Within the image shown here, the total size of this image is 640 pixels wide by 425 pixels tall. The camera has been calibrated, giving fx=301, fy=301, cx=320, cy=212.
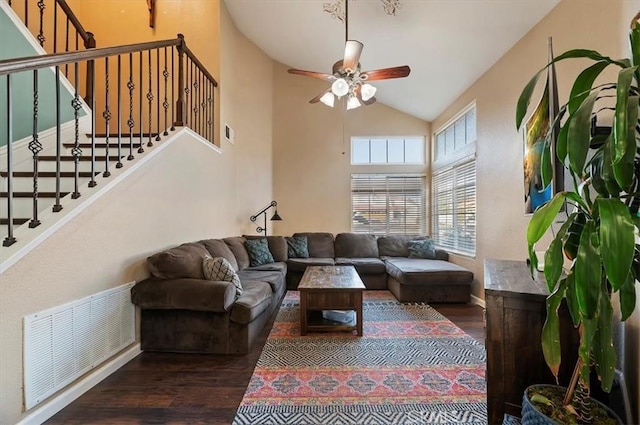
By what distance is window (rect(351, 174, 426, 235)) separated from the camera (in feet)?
20.0

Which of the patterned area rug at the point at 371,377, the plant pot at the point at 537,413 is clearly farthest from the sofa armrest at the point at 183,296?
the plant pot at the point at 537,413

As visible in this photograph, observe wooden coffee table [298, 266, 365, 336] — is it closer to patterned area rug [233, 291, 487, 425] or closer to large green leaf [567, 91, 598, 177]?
patterned area rug [233, 291, 487, 425]

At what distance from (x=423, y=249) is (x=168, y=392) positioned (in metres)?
4.25

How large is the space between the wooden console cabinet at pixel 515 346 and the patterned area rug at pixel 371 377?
12.7 inches

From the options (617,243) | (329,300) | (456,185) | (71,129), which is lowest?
(329,300)

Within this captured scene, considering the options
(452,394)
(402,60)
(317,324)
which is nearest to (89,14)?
(402,60)

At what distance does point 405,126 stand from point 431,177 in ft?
3.79

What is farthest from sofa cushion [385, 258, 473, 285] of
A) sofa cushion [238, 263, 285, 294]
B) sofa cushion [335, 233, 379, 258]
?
sofa cushion [238, 263, 285, 294]

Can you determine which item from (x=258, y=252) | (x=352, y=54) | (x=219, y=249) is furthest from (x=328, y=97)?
(x=258, y=252)

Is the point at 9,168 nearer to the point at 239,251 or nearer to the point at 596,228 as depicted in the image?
the point at 596,228

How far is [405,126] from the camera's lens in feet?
19.9

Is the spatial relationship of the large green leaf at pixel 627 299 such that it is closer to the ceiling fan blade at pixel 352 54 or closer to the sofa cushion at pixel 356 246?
the ceiling fan blade at pixel 352 54

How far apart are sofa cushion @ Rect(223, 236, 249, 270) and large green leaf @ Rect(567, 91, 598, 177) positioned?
3.87 m

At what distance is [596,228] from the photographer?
1048 millimetres
